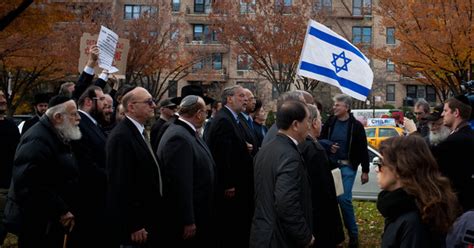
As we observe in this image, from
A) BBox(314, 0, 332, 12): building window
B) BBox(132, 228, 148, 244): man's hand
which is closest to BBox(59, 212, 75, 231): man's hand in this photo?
BBox(132, 228, 148, 244): man's hand

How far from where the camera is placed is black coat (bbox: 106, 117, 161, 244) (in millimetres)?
5215

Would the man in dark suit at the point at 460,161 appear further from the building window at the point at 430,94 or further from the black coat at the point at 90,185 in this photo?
the building window at the point at 430,94

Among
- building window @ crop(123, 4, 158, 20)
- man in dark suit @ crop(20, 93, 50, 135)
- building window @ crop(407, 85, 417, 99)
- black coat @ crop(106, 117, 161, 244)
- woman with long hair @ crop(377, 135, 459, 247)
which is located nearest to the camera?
woman with long hair @ crop(377, 135, 459, 247)

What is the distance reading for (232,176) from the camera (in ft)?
23.5

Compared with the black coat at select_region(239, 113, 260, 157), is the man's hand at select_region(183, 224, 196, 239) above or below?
below

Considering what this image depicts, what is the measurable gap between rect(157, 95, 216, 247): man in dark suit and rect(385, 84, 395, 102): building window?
153 ft

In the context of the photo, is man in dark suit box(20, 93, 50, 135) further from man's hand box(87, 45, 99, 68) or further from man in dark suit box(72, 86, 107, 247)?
man in dark suit box(72, 86, 107, 247)

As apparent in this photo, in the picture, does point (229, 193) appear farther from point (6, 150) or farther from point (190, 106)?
point (6, 150)

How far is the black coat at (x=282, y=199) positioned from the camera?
4.81m

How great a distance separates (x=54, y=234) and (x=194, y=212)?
1385mm

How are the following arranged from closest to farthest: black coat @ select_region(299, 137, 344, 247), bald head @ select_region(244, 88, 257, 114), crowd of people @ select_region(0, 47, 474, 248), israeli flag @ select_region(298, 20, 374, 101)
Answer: crowd of people @ select_region(0, 47, 474, 248) → black coat @ select_region(299, 137, 344, 247) → bald head @ select_region(244, 88, 257, 114) → israeli flag @ select_region(298, 20, 374, 101)

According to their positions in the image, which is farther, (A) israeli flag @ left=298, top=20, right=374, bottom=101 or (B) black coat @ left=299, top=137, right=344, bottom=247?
(A) israeli flag @ left=298, top=20, right=374, bottom=101

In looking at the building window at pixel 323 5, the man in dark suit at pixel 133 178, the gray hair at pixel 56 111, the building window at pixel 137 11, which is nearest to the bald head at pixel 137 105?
the man in dark suit at pixel 133 178

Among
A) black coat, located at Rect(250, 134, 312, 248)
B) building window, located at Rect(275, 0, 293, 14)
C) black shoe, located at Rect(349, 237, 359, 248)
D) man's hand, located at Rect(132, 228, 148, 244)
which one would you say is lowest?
black shoe, located at Rect(349, 237, 359, 248)
